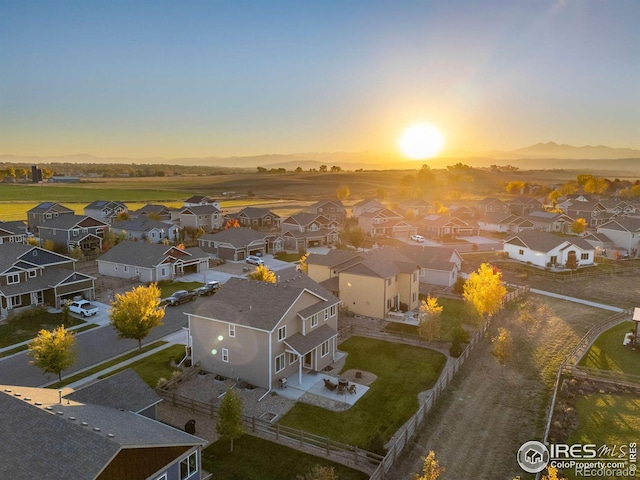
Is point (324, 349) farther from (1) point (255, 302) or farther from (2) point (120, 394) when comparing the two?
(2) point (120, 394)

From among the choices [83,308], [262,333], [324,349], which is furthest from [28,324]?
[324,349]

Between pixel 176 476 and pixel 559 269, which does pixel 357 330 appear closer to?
pixel 176 476

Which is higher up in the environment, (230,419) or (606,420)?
(230,419)

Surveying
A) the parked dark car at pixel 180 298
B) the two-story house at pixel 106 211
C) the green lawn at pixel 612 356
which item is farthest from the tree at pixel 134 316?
the two-story house at pixel 106 211

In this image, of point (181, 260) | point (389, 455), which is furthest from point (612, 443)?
point (181, 260)

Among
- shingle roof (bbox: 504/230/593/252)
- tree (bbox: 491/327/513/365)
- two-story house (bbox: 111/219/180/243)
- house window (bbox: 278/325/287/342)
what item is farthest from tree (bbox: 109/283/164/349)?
shingle roof (bbox: 504/230/593/252)

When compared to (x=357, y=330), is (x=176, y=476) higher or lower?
higher

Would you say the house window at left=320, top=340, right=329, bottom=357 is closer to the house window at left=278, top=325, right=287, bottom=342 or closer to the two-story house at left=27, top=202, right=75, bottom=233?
the house window at left=278, top=325, right=287, bottom=342
